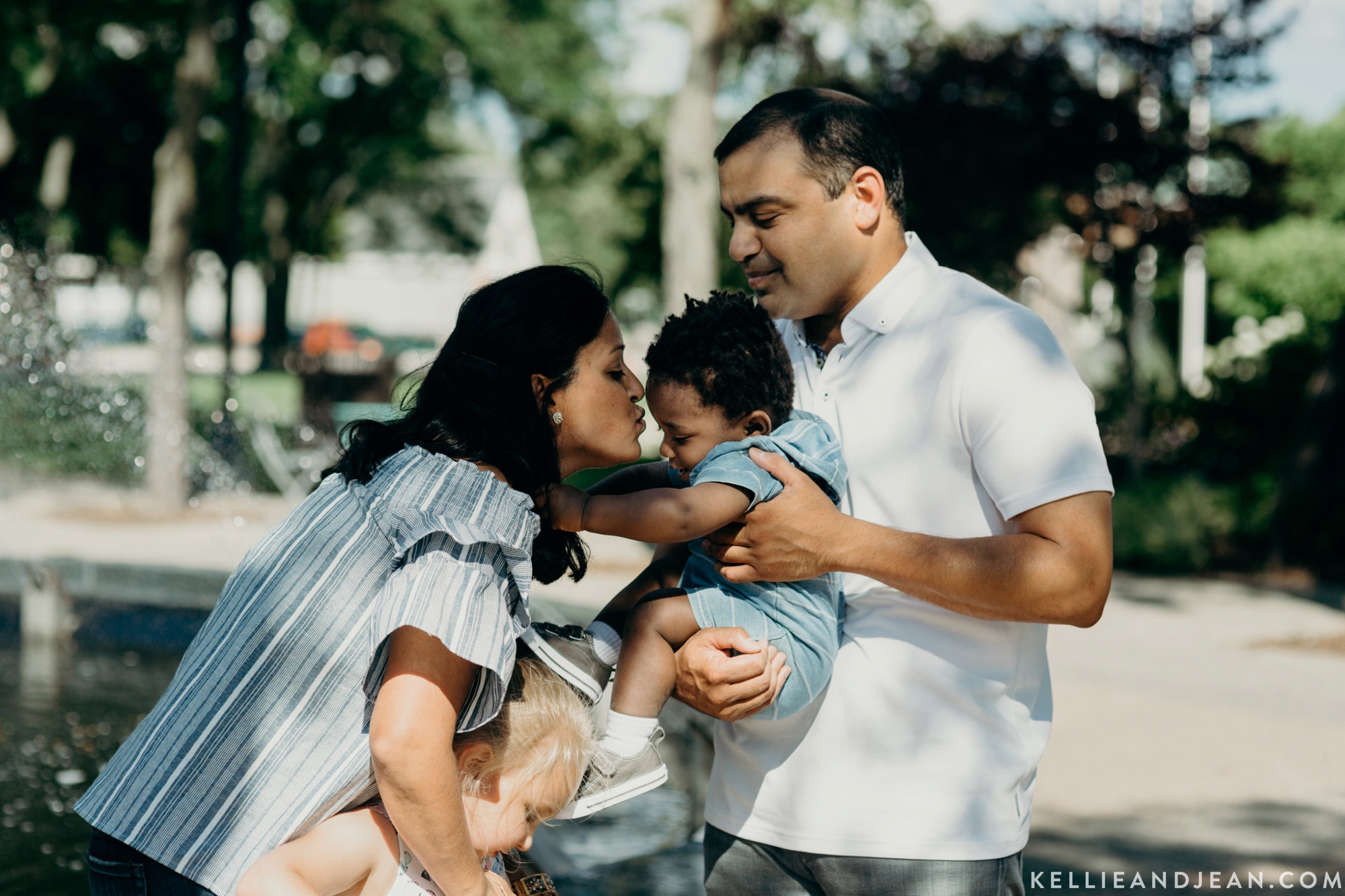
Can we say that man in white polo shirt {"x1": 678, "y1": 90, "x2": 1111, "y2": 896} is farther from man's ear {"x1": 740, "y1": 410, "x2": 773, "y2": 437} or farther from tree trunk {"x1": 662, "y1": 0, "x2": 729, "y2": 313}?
tree trunk {"x1": 662, "y1": 0, "x2": 729, "y2": 313}

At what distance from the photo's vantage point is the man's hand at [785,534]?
207cm

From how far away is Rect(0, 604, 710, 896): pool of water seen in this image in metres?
4.25

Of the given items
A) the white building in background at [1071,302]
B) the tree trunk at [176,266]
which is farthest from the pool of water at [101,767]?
the white building in background at [1071,302]

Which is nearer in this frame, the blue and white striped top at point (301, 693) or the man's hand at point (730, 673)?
the blue and white striped top at point (301, 693)

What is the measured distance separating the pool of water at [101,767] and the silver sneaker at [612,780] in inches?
64.8

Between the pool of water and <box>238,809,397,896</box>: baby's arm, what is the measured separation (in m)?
1.90

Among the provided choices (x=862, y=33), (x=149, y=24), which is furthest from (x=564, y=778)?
(x=149, y=24)

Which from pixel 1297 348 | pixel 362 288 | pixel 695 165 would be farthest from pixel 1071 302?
pixel 362 288

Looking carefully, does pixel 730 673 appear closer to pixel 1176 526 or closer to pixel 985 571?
pixel 985 571

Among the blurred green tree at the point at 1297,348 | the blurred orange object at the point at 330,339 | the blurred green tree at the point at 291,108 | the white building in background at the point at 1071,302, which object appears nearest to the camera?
the blurred green tree at the point at 1297,348

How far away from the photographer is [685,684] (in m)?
2.18

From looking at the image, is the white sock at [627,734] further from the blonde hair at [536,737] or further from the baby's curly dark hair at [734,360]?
the baby's curly dark hair at [734,360]

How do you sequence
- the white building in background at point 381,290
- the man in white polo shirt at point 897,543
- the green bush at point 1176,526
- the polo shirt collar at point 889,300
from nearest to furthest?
the man in white polo shirt at point 897,543 < the polo shirt collar at point 889,300 < the green bush at point 1176,526 < the white building in background at point 381,290

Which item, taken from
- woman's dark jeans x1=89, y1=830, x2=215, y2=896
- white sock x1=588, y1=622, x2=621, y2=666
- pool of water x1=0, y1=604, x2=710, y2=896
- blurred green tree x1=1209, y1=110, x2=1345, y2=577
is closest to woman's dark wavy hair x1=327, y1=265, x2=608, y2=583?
white sock x1=588, y1=622, x2=621, y2=666
